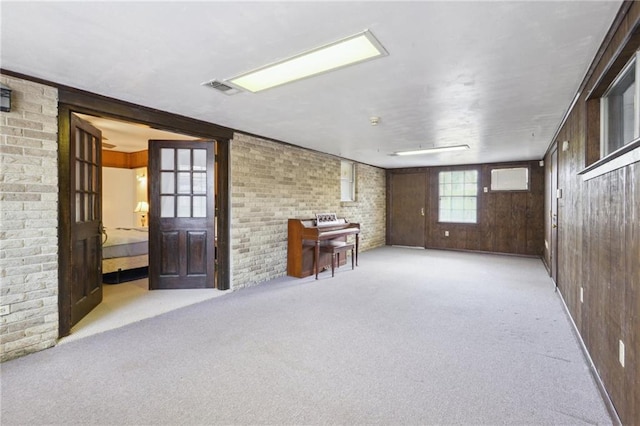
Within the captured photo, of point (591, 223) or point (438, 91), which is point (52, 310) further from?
point (591, 223)

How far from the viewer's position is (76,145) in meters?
3.21

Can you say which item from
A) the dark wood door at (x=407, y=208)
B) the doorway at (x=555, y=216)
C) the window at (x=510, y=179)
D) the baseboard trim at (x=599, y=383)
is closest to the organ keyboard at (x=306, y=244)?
the doorway at (x=555, y=216)

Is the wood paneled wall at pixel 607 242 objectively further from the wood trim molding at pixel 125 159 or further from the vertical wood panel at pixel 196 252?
the wood trim molding at pixel 125 159

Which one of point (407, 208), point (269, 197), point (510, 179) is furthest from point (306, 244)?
point (510, 179)

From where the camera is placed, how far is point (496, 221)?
25.4ft

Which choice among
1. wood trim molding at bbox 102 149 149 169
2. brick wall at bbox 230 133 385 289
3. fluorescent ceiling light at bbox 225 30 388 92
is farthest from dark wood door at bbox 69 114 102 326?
wood trim molding at bbox 102 149 149 169

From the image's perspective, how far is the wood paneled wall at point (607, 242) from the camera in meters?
1.61

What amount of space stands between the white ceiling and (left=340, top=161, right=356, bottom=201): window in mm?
3638

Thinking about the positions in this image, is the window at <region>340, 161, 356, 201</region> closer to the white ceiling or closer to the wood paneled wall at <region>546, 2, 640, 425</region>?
the white ceiling

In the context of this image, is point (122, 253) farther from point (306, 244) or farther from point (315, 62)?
point (315, 62)

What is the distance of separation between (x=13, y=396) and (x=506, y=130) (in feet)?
18.3

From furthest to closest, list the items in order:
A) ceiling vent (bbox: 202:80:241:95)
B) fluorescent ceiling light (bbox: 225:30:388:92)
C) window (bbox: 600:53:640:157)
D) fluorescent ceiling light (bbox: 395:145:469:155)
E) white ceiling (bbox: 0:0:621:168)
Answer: fluorescent ceiling light (bbox: 395:145:469:155)
ceiling vent (bbox: 202:80:241:95)
fluorescent ceiling light (bbox: 225:30:388:92)
window (bbox: 600:53:640:157)
white ceiling (bbox: 0:0:621:168)

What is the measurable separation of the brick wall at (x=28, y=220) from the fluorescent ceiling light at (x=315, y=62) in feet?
5.35

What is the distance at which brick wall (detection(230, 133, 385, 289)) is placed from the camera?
458cm
